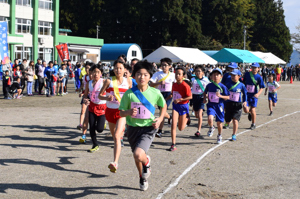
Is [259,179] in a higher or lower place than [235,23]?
lower

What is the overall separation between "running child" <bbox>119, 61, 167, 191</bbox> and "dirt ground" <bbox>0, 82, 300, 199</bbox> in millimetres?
387

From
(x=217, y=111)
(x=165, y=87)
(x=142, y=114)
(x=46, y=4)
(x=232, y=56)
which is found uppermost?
(x=46, y=4)

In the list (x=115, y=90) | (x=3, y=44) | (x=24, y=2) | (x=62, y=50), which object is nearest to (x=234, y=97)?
(x=115, y=90)

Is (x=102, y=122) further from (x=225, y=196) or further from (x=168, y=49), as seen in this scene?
(x=168, y=49)

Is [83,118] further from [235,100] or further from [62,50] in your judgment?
[62,50]

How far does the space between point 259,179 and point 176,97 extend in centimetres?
308

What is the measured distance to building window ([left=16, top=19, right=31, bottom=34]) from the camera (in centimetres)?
4722

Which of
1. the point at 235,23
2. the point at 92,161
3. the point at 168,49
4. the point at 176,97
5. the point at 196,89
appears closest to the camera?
the point at 92,161

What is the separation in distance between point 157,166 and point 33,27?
1782 inches

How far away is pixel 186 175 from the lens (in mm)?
6422

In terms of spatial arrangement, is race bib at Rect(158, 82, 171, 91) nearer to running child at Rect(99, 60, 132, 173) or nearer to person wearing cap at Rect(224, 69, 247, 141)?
person wearing cap at Rect(224, 69, 247, 141)

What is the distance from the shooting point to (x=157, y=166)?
703 centimetres

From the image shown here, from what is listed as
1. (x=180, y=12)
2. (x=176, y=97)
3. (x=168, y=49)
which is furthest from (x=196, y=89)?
(x=180, y=12)

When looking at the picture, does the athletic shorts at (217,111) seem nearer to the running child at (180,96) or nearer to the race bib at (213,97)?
the race bib at (213,97)
